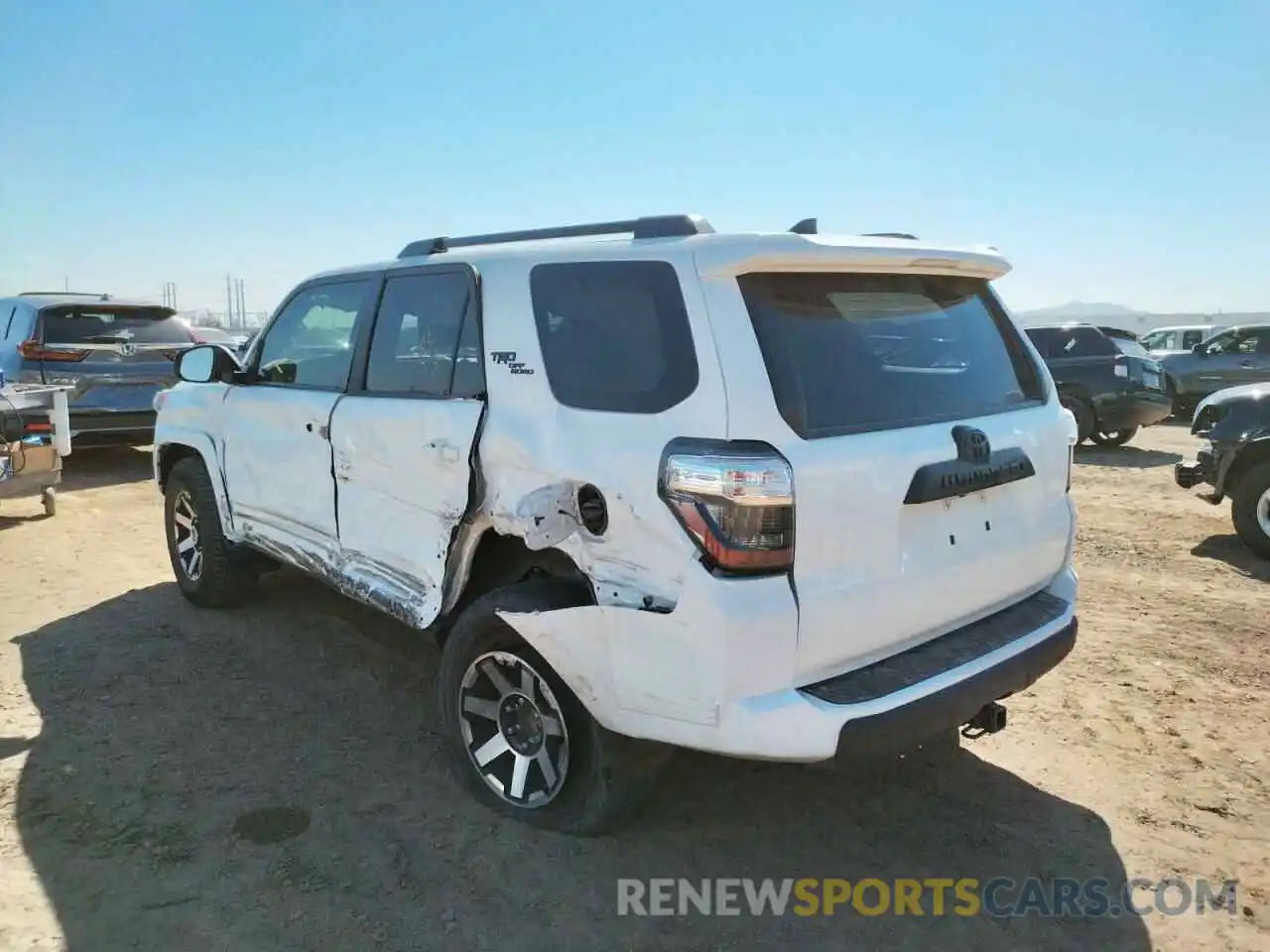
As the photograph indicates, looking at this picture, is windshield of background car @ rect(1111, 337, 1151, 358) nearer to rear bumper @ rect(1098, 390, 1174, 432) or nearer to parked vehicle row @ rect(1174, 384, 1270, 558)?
rear bumper @ rect(1098, 390, 1174, 432)

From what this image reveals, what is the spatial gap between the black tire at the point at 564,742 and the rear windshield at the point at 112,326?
8.13 meters

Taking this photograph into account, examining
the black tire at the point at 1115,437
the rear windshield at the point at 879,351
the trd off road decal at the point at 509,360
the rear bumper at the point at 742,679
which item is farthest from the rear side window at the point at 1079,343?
the trd off road decal at the point at 509,360

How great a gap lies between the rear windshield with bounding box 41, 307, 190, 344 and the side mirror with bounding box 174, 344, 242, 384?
570 cm

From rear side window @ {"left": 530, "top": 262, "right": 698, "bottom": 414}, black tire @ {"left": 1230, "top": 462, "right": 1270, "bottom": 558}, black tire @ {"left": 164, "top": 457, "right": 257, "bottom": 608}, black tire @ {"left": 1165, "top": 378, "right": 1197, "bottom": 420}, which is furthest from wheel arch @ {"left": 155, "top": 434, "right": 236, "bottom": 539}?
black tire @ {"left": 1165, "top": 378, "right": 1197, "bottom": 420}

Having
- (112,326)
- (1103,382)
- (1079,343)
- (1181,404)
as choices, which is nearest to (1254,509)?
(1103,382)

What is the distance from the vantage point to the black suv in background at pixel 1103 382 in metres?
12.1

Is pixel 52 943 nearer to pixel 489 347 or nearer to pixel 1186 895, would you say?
pixel 489 347

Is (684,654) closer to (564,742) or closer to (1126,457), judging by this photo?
(564,742)

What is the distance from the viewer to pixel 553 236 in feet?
11.2

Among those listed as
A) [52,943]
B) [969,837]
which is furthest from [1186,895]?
[52,943]

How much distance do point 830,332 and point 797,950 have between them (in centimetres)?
177

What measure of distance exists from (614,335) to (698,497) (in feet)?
2.18

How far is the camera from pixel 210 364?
4.71 meters

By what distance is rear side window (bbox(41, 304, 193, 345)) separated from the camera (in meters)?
9.33
